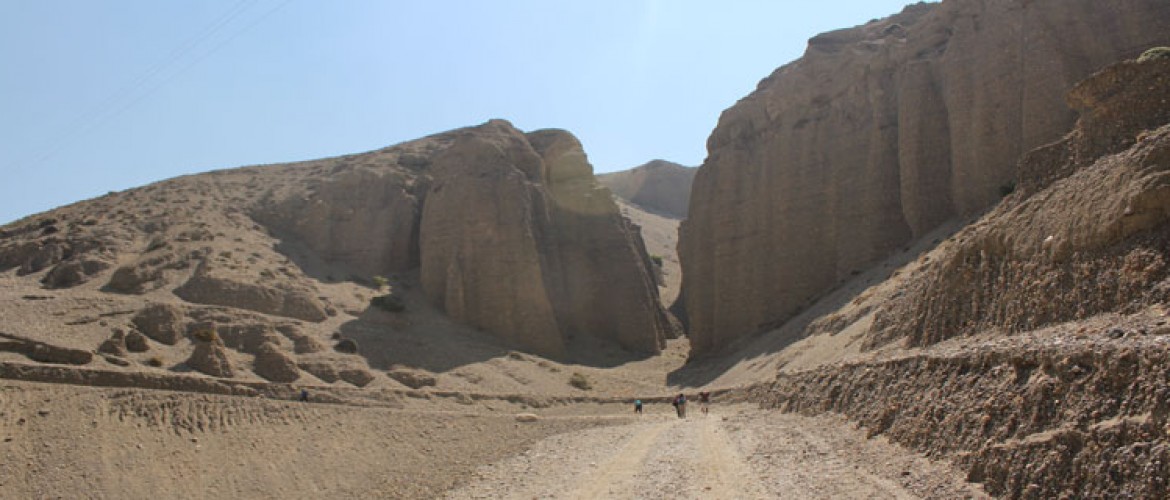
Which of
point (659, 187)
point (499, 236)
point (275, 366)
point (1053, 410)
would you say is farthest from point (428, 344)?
point (659, 187)

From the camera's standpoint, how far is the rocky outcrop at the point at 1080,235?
12625 millimetres

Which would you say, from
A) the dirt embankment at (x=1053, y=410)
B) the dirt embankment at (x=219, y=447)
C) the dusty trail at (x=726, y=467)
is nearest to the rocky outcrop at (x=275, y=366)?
the dirt embankment at (x=219, y=447)

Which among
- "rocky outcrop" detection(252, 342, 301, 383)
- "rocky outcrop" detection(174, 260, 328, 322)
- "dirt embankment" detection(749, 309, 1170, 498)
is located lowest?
"dirt embankment" detection(749, 309, 1170, 498)

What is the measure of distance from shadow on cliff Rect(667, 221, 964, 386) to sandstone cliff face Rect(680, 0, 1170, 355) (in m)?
1.43

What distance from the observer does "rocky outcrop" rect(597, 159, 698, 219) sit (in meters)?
125

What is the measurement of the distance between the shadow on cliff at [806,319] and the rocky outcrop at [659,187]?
270 feet

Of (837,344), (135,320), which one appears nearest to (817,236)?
(837,344)

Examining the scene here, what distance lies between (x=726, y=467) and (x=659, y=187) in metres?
112

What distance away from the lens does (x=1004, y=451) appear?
10641mm

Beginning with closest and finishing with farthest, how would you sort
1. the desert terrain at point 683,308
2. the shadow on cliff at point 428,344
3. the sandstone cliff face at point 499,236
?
1. the desert terrain at point 683,308
2. the shadow on cliff at point 428,344
3. the sandstone cliff face at point 499,236

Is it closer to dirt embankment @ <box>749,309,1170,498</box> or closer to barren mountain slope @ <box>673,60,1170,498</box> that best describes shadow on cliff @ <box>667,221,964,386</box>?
barren mountain slope @ <box>673,60,1170,498</box>

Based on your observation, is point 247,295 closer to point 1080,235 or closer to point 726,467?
point 726,467

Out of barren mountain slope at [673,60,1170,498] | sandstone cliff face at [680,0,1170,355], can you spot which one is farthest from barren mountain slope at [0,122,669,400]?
barren mountain slope at [673,60,1170,498]

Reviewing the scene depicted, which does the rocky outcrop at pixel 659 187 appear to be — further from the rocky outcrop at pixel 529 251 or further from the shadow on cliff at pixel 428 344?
the shadow on cliff at pixel 428 344
